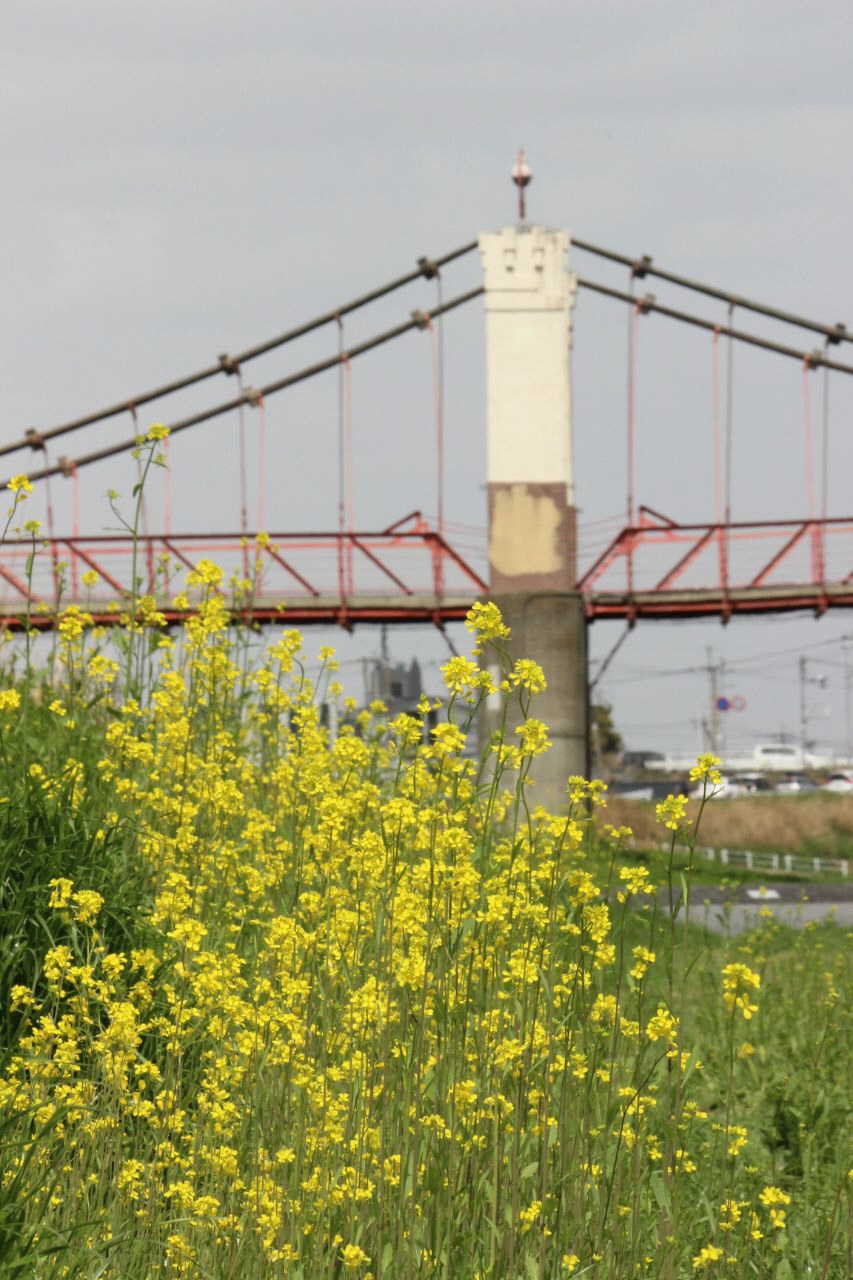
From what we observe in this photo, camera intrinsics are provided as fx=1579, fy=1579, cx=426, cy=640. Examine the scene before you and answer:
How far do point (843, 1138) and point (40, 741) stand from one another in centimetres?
337

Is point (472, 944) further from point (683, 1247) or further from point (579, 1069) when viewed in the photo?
point (683, 1247)

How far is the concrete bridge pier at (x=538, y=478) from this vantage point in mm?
19047

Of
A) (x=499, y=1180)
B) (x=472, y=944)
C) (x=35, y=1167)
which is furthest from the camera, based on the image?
(x=472, y=944)

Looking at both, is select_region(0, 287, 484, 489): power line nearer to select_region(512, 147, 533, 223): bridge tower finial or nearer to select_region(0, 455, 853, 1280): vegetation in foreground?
select_region(512, 147, 533, 223): bridge tower finial

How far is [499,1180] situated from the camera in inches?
127

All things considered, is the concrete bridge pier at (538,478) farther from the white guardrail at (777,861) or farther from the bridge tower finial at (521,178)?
the white guardrail at (777,861)

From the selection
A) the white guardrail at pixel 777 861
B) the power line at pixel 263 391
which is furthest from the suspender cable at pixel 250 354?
the white guardrail at pixel 777 861

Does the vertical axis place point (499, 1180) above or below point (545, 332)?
below

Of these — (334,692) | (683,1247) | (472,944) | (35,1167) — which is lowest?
(683,1247)

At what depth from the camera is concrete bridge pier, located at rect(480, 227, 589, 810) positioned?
19.0 metres

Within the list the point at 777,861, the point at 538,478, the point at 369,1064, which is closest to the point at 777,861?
the point at 777,861

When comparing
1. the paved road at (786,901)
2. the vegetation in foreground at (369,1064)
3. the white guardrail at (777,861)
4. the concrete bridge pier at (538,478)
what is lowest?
the white guardrail at (777,861)

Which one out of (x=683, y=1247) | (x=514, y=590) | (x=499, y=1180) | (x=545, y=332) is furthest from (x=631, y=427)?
(x=499, y=1180)

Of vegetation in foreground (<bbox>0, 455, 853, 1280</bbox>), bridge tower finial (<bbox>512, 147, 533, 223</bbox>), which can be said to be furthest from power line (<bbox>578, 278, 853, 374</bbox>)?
vegetation in foreground (<bbox>0, 455, 853, 1280</bbox>)
